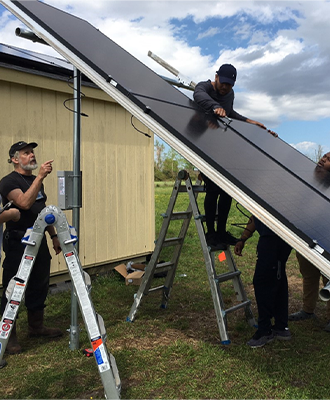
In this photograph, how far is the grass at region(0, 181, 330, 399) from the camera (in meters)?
3.60

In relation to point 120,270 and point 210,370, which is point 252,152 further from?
point 120,270

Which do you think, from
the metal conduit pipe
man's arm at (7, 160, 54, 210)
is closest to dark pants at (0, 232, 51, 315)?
man's arm at (7, 160, 54, 210)

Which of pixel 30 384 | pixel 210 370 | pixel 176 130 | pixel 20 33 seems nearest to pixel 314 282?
pixel 210 370

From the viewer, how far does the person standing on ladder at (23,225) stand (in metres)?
4.16

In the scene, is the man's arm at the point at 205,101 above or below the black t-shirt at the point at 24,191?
above

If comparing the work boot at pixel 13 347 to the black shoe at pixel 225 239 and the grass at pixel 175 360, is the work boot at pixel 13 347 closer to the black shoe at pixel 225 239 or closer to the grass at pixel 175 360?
the grass at pixel 175 360

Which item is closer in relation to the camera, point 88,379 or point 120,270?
point 88,379

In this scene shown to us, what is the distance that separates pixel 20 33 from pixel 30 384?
→ 10.5ft

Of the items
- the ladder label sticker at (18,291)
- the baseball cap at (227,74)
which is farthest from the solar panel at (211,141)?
the ladder label sticker at (18,291)

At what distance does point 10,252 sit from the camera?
439 centimetres

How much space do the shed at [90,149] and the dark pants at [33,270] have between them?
6.33 ft

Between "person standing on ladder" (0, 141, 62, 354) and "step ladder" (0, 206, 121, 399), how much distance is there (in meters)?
1.03

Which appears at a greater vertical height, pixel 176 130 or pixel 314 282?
pixel 176 130

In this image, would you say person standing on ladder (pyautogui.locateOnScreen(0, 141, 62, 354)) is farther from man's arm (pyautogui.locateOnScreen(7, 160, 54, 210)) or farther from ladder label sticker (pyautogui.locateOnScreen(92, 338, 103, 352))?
ladder label sticker (pyautogui.locateOnScreen(92, 338, 103, 352))
